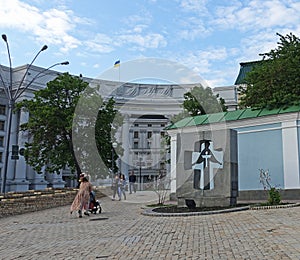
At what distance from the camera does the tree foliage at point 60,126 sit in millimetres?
28250

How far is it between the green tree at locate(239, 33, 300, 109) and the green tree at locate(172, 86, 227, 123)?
5243mm

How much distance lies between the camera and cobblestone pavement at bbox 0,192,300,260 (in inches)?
280

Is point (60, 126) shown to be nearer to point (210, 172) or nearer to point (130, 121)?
point (210, 172)

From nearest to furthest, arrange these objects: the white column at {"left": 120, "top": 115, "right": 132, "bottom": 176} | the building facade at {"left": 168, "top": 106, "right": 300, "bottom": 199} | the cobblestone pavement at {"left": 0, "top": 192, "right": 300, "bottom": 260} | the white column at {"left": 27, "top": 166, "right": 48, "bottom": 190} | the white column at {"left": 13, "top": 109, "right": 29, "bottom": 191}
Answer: the cobblestone pavement at {"left": 0, "top": 192, "right": 300, "bottom": 260}, the building facade at {"left": 168, "top": 106, "right": 300, "bottom": 199}, the white column at {"left": 13, "top": 109, "right": 29, "bottom": 191}, the white column at {"left": 27, "top": 166, "right": 48, "bottom": 190}, the white column at {"left": 120, "top": 115, "right": 132, "bottom": 176}

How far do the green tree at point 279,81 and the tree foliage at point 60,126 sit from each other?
477 inches

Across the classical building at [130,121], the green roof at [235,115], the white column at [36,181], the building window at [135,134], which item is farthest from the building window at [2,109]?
the green roof at [235,115]

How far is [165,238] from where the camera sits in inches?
345

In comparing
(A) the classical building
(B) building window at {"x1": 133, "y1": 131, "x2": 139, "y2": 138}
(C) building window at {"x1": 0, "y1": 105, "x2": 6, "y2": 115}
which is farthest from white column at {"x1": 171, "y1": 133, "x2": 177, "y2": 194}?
(B) building window at {"x1": 133, "y1": 131, "x2": 139, "y2": 138}

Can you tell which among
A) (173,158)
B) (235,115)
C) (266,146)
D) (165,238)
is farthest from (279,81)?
(165,238)

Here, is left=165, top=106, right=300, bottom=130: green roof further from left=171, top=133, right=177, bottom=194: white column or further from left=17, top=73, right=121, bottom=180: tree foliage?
left=17, top=73, right=121, bottom=180: tree foliage

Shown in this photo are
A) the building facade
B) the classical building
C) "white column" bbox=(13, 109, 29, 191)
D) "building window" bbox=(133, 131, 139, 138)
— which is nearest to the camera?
the building facade

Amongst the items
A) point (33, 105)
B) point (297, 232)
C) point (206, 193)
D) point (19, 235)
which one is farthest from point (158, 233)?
point (33, 105)

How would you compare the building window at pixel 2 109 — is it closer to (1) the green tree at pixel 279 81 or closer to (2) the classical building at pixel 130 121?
(2) the classical building at pixel 130 121

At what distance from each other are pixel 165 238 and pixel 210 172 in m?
6.97
